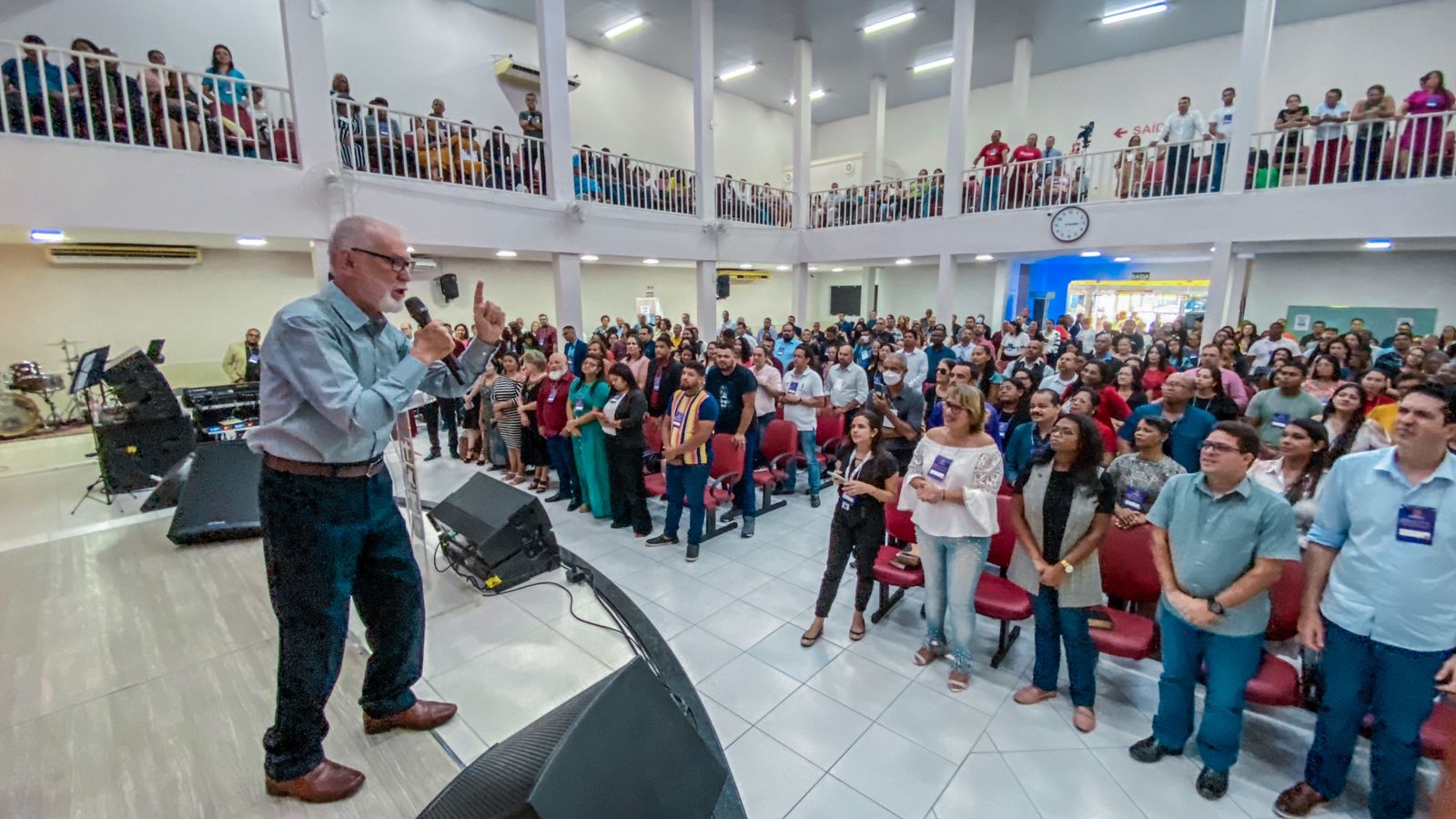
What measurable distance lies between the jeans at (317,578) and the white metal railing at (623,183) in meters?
8.51

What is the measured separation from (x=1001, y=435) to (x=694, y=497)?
2.34 metres

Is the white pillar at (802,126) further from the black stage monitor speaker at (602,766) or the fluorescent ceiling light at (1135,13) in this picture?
the black stage monitor speaker at (602,766)

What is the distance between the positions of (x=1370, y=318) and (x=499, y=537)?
45.7 feet

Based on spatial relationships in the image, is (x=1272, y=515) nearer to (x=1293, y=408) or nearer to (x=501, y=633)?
(x=1293, y=408)

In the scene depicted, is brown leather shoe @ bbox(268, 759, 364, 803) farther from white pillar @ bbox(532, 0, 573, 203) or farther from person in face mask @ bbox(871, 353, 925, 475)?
white pillar @ bbox(532, 0, 573, 203)

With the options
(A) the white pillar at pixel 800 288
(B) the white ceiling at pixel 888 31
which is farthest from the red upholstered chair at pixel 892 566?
(B) the white ceiling at pixel 888 31

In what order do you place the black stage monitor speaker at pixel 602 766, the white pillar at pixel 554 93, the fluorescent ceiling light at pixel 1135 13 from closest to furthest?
1. the black stage monitor speaker at pixel 602 766
2. the white pillar at pixel 554 93
3. the fluorescent ceiling light at pixel 1135 13

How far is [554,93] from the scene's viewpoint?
8773 mm

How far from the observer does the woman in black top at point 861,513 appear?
3.06 m

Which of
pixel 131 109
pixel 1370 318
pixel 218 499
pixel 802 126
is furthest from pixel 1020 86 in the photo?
pixel 218 499

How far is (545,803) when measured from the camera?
107 centimetres

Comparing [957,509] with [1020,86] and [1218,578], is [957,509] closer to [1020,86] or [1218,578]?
[1218,578]

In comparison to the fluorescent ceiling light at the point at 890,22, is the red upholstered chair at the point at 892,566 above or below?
below

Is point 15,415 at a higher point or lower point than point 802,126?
lower
